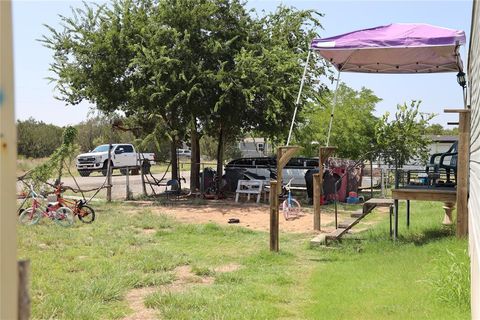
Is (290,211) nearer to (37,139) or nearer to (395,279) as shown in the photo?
(395,279)

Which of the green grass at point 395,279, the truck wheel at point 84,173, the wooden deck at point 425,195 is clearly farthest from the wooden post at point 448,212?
the truck wheel at point 84,173

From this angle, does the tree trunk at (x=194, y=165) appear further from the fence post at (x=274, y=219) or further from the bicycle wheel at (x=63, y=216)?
the fence post at (x=274, y=219)

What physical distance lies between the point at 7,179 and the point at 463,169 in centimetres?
776

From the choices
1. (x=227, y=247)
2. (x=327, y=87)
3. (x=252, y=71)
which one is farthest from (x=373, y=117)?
(x=227, y=247)

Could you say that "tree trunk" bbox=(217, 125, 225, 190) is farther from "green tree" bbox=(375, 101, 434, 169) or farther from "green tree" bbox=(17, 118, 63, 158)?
"green tree" bbox=(17, 118, 63, 158)

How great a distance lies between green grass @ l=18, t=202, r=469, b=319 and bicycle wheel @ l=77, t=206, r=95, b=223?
830 mm

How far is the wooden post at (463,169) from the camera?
784 centimetres

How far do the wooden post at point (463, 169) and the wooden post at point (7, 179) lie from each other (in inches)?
299

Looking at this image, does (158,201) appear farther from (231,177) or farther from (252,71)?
(252,71)

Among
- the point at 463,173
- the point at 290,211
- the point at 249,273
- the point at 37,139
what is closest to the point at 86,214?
the point at 290,211

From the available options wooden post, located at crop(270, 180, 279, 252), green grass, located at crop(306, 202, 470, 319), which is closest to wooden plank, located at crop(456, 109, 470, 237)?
green grass, located at crop(306, 202, 470, 319)

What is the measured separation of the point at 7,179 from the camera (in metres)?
1.30

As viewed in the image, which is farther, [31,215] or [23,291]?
[31,215]

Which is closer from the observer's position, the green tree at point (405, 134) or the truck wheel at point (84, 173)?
the green tree at point (405, 134)
